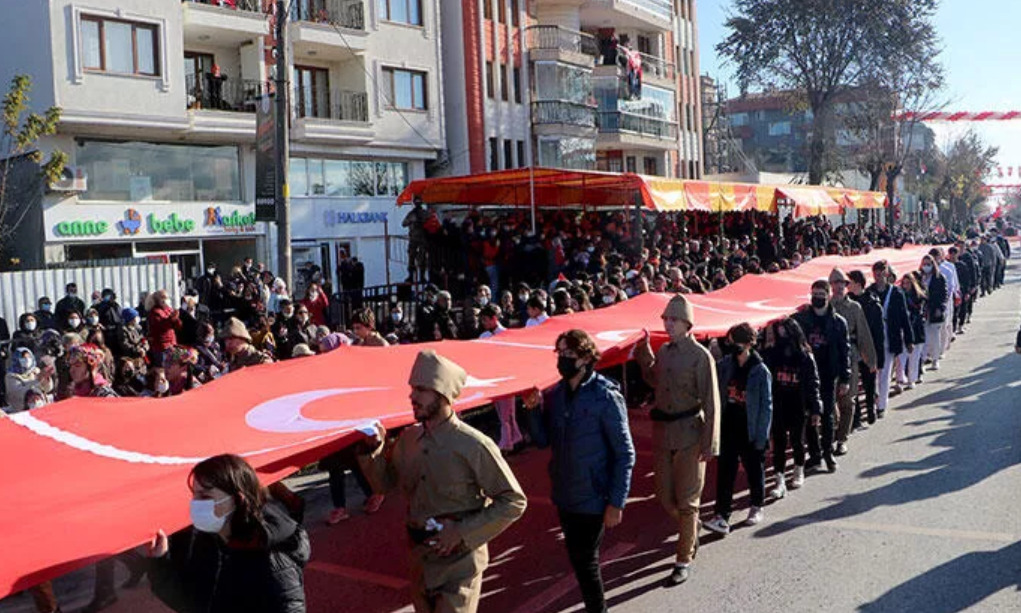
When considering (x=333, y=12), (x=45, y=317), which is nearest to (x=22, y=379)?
(x=45, y=317)

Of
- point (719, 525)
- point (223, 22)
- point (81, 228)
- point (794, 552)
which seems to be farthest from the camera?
point (223, 22)

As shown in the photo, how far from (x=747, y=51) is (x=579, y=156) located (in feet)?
44.9

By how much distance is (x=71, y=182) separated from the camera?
2323 centimetres

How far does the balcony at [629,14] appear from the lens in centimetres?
4328

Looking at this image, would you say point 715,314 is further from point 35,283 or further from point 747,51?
point 747,51

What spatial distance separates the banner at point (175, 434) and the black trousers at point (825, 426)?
2.32 m

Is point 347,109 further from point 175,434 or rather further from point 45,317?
point 175,434

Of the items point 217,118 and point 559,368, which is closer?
point 559,368

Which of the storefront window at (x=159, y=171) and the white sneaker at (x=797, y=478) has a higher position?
the storefront window at (x=159, y=171)

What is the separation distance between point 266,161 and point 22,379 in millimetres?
7045

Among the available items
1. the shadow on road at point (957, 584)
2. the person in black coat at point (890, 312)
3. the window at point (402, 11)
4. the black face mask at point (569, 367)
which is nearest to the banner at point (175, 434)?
the black face mask at point (569, 367)

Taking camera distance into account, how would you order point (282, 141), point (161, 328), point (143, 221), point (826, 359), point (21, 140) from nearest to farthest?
point (826, 359)
point (161, 328)
point (282, 141)
point (21, 140)
point (143, 221)

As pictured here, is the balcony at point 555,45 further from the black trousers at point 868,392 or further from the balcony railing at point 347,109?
the black trousers at point 868,392

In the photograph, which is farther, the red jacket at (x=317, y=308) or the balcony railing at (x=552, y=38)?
the balcony railing at (x=552, y=38)
